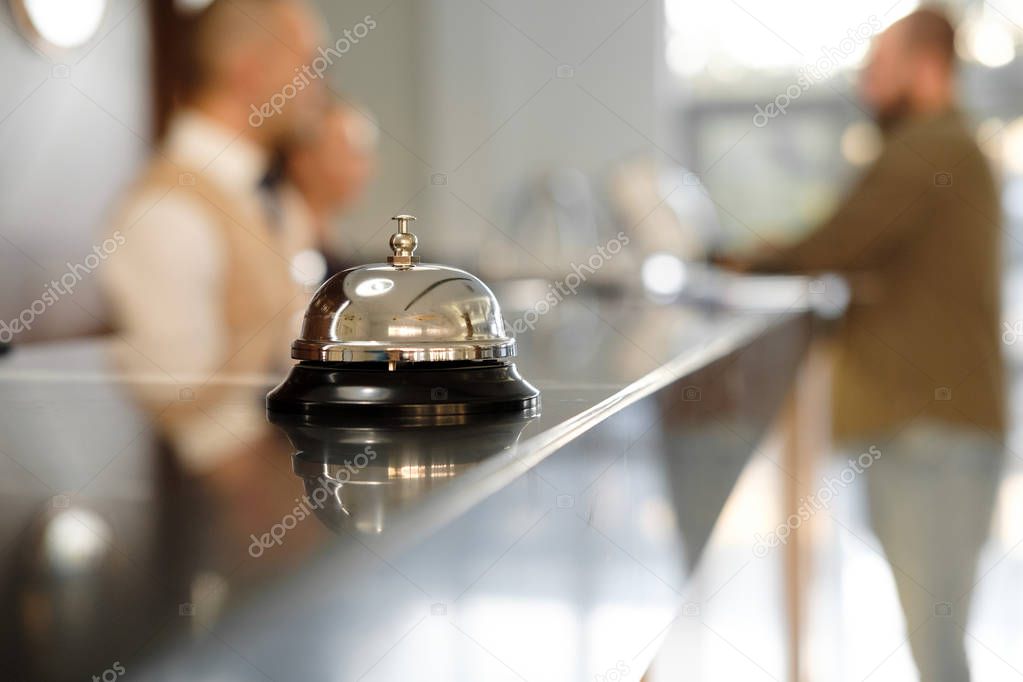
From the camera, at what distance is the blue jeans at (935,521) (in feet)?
7.48

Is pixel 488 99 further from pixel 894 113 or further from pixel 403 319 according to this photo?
pixel 403 319

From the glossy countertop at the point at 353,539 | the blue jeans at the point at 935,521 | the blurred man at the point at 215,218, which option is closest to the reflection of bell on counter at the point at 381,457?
the glossy countertop at the point at 353,539

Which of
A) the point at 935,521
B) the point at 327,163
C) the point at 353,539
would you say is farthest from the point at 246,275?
the point at 353,539

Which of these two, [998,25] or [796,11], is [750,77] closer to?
[796,11]

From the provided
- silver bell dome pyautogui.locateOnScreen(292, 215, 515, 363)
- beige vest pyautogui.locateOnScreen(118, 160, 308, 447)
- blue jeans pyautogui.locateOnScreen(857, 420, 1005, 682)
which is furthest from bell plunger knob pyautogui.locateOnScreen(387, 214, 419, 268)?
blue jeans pyautogui.locateOnScreen(857, 420, 1005, 682)

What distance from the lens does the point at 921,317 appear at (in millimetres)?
2682

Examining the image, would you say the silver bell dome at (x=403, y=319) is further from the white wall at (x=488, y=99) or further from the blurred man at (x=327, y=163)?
the white wall at (x=488, y=99)

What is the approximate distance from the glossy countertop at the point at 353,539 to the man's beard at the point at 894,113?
213cm

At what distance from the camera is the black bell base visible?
1.97ft

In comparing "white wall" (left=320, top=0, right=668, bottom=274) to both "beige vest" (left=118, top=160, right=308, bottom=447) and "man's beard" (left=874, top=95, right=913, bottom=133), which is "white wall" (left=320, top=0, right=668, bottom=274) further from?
"beige vest" (left=118, top=160, right=308, bottom=447)

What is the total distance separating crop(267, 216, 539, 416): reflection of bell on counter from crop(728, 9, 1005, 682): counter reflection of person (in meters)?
2.03

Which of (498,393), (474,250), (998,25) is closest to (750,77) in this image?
(998,25)

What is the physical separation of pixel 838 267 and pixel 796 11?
322 cm

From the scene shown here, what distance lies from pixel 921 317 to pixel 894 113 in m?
0.56
